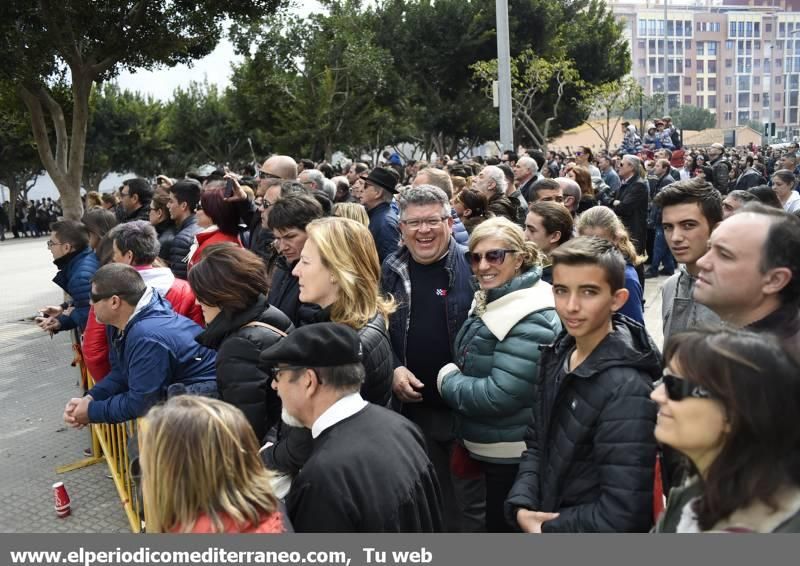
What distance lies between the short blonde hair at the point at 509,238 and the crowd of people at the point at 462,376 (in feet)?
0.04

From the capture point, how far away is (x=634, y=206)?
33.6 ft

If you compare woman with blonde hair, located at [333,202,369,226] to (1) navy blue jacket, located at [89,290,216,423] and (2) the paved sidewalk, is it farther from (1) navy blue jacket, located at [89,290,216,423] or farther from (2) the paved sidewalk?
(2) the paved sidewalk

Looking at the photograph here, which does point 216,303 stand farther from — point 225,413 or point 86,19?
point 86,19

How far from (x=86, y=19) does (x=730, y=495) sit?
10.2 meters

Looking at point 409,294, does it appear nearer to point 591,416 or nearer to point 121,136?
point 591,416

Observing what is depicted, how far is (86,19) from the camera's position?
9.54 m

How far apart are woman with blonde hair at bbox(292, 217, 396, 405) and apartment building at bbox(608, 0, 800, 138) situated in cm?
12334

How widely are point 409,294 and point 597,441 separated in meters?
1.67

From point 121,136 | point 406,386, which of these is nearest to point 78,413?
point 406,386

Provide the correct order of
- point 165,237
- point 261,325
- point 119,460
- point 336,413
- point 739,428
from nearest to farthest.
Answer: point 739,428 → point 336,413 → point 261,325 → point 119,460 → point 165,237

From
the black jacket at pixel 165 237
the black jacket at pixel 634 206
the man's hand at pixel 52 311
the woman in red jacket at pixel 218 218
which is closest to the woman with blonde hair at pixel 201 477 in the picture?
the woman in red jacket at pixel 218 218

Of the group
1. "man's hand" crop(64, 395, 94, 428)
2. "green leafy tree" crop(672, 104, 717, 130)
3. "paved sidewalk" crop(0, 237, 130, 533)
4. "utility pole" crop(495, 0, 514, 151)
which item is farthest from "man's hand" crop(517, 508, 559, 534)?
"green leafy tree" crop(672, 104, 717, 130)

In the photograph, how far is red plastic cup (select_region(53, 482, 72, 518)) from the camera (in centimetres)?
474

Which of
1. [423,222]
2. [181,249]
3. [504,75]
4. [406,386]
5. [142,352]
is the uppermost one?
[504,75]
